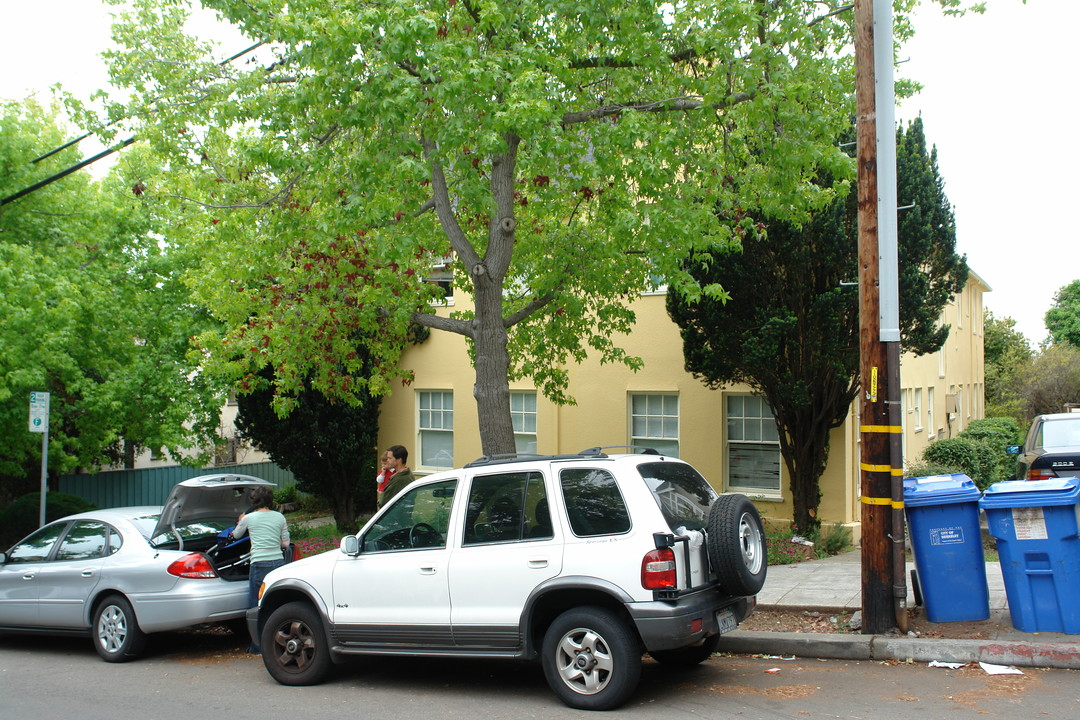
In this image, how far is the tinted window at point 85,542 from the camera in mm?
9367

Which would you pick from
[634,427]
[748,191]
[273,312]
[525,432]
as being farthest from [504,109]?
[525,432]

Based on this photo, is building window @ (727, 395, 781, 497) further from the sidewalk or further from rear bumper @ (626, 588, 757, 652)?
rear bumper @ (626, 588, 757, 652)

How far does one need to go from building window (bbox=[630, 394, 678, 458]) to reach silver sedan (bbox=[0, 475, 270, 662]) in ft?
25.5

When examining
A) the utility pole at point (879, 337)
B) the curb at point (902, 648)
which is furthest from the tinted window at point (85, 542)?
the utility pole at point (879, 337)

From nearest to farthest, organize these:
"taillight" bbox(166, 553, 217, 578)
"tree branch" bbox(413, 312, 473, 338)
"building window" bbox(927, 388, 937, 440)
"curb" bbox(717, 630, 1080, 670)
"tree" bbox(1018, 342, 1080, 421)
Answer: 1. "curb" bbox(717, 630, 1080, 670)
2. "taillight" bbox(166, 553, 217, 578)
3. "tree branch" bbox(413, 312, 473, 338)
4. "building window" bbox(927, 388, 937, 440)
5. "tree" bbox(1018, 342, 1080, 421)

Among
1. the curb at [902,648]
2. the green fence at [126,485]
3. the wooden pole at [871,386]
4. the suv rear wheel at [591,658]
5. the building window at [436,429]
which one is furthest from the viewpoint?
the green fence at [126,485]

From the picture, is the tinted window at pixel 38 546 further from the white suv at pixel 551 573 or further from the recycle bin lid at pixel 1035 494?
the recycle bin lid at pixel 1035 494

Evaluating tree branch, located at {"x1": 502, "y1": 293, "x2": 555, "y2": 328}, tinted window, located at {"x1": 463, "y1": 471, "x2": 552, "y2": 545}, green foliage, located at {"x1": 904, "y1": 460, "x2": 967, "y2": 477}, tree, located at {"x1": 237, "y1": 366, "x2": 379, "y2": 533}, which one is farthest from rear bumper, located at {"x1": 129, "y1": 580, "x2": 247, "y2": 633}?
green foliage, located at {"x1": 904, "y1": 460, "x2": 967, "y2": 477}

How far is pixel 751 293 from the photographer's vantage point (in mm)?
12742

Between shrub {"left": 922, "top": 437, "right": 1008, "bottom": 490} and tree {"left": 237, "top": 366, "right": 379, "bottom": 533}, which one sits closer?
tree {"left": 237, "top": 366, "right": 379, "bottom": 533}

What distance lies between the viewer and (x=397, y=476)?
32.3 ft

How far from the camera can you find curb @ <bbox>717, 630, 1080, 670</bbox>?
273 inches

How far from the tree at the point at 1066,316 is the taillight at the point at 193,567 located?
56.8m

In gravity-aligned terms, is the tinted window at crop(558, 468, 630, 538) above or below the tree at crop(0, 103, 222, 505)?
below
